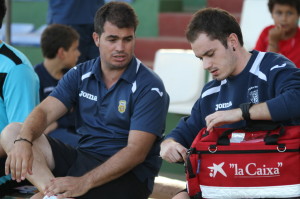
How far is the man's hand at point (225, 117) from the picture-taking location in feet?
9.24

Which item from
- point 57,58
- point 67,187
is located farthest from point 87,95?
point 57,58

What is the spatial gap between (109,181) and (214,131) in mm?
789

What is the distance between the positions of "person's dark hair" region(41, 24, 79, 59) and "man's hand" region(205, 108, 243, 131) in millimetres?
2709

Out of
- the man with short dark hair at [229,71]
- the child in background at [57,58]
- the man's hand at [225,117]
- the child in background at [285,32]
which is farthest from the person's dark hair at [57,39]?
the man's hand at [225,117]

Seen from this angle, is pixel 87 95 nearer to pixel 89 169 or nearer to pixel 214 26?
pixel 89 169

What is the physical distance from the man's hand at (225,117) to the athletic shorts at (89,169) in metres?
0.83

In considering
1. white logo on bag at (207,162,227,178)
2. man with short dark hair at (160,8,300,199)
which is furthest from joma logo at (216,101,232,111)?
white logo on bag at (207,162,227,178)

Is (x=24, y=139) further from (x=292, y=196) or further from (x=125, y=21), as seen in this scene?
(x=292, y=196)

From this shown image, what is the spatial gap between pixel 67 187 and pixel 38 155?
26 cm

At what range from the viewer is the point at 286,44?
15.6ft

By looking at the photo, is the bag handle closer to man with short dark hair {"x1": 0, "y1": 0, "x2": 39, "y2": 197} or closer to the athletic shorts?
the athletic shorts

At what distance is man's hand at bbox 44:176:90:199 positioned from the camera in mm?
3344

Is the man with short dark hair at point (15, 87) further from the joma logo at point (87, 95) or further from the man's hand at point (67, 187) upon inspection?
the man's hand at point (67, 187)

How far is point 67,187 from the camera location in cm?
336
